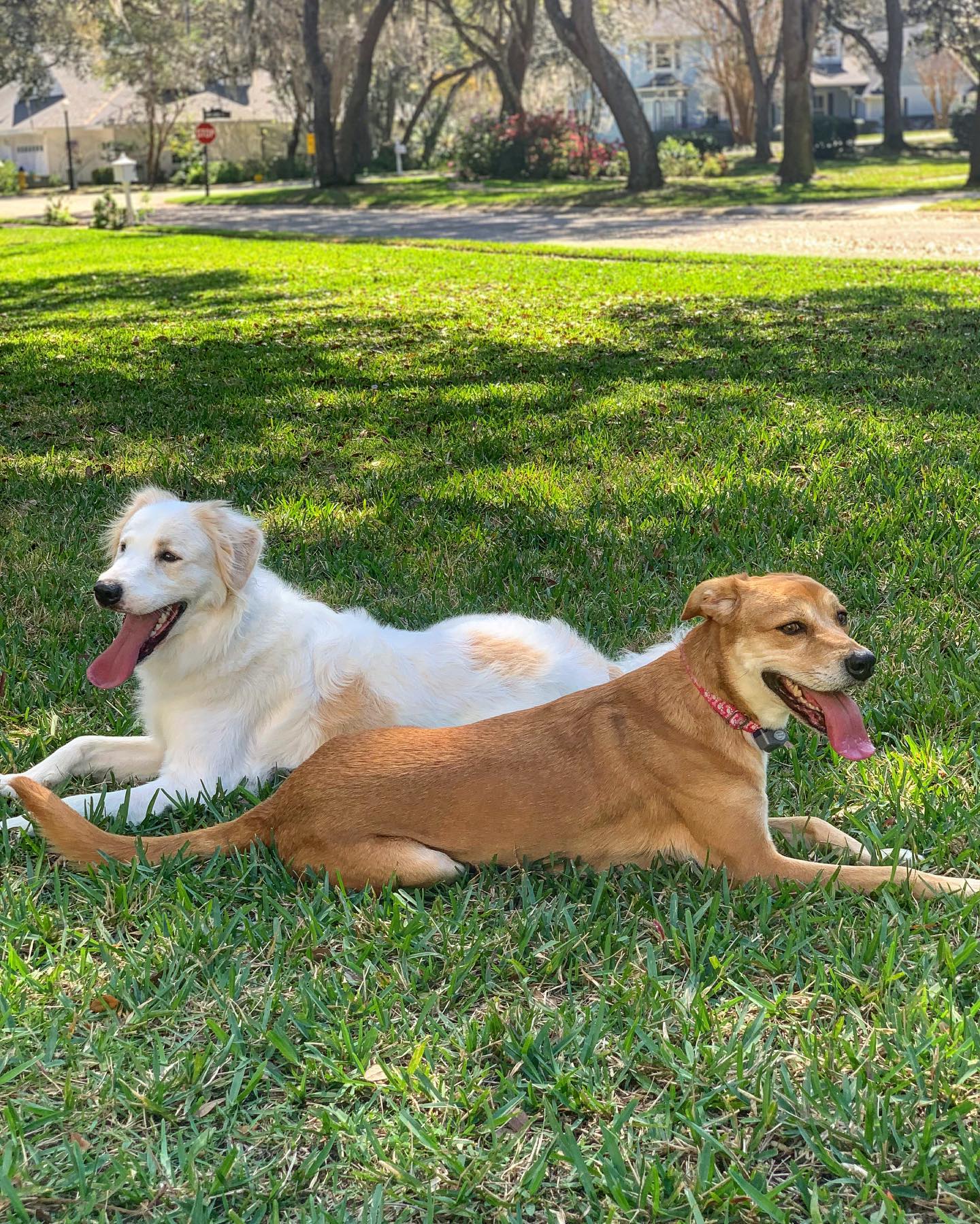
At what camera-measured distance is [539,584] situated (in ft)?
18.8

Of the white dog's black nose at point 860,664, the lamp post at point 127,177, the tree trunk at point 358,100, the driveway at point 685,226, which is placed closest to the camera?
the white dog's black nose at point 860,664

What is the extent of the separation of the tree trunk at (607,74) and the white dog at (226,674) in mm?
31872

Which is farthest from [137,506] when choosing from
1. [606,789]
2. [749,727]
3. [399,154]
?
[399,154]

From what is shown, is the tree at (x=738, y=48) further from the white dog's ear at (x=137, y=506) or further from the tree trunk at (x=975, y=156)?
the white dog's ear at (x=137, y=506)

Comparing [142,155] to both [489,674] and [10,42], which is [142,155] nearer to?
[10,42]

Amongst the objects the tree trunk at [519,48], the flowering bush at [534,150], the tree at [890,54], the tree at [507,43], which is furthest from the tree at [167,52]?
the tree at [890,54]

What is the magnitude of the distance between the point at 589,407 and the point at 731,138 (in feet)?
203

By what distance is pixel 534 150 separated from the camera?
140 feet

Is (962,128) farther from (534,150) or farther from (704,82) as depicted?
(704,82)

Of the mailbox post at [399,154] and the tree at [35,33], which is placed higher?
the tree at [35,33]

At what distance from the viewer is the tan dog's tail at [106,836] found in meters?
3.39

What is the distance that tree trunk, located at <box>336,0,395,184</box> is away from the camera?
131ft

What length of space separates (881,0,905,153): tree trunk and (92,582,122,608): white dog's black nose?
173ft

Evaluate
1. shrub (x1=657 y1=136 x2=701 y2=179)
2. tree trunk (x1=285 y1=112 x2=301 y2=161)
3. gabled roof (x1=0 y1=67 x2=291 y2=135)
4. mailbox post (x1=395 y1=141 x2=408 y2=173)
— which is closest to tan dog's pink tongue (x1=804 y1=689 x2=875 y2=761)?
shrub (x1=657 y1=136 x2=701 y2=179)
